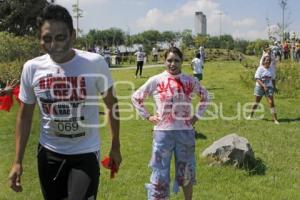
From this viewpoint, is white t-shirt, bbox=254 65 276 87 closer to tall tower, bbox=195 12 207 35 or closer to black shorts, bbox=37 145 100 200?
black shorts, bbox=37 145 100 200

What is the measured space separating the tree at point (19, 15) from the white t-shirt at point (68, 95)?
44.8m

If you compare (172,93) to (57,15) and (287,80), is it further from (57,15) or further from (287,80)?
(287,80)

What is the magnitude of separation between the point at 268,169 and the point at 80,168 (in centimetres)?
525

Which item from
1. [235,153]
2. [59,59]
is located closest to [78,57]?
[59,59]

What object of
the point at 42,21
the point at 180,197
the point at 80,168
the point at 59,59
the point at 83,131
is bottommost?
the point at 180,197

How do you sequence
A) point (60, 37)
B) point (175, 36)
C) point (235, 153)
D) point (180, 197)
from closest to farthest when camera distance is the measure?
1. point (60, 37)
2. point (180, 197)
3. point (235, 153)
4. point (175, 36)

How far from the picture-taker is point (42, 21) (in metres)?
3.96

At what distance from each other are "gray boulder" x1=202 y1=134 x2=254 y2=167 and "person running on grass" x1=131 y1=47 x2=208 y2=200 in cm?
242

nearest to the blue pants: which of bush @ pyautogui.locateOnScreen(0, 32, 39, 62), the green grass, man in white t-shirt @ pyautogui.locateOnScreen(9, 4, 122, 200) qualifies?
the green grass

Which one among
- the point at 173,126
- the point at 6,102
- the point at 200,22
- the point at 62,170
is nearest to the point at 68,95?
the point at 62,170

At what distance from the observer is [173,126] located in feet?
19.6

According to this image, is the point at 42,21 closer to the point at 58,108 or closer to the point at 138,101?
the point at 58,108

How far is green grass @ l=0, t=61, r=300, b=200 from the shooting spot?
729 centimetres

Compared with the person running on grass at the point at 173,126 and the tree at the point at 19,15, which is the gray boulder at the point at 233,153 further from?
the tree at the point at 19,15
